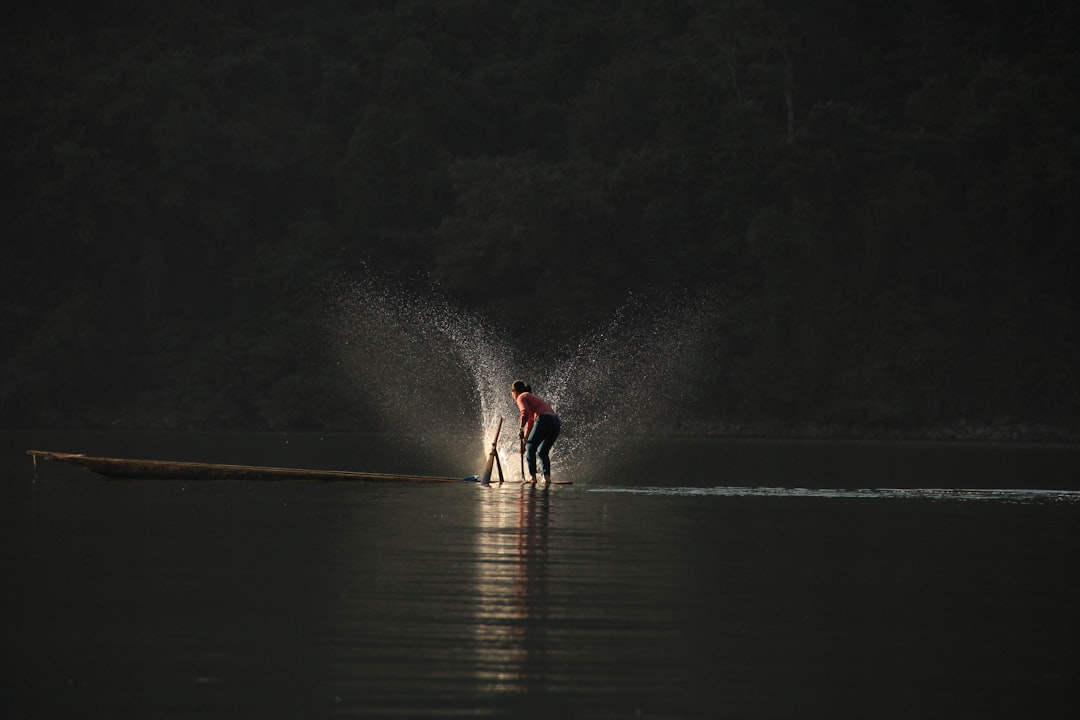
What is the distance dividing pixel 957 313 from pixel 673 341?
1240cm

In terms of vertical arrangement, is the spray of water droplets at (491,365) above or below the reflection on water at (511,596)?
below

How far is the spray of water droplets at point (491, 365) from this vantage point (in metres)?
78.9

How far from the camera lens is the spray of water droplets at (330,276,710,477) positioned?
78.9 metres

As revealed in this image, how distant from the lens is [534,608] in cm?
1275

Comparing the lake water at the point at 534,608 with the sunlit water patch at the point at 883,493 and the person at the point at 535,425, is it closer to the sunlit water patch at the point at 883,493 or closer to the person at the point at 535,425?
the sunlit water patch at the point at 883,493

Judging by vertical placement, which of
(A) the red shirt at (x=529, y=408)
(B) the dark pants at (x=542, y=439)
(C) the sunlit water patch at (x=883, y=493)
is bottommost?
(C) the sunlit water patch at (x=883, y=493)

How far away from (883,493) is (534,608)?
1682 centimetres

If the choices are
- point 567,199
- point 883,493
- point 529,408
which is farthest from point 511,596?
point 567,199

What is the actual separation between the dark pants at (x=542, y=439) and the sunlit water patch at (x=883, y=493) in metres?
0.92

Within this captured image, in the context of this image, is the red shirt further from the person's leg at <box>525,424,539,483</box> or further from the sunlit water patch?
the sunlit water patch

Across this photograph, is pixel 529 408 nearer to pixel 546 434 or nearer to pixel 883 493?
pixel 546 434

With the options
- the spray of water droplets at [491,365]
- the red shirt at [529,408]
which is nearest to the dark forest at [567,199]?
the spray of water droplets at [491,365]

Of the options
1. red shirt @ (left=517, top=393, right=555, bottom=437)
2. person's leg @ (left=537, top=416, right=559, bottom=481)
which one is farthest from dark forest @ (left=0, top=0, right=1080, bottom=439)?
red shirt @ (left=517, top=393, right=555, bottom=437)

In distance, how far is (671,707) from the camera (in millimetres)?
9305
